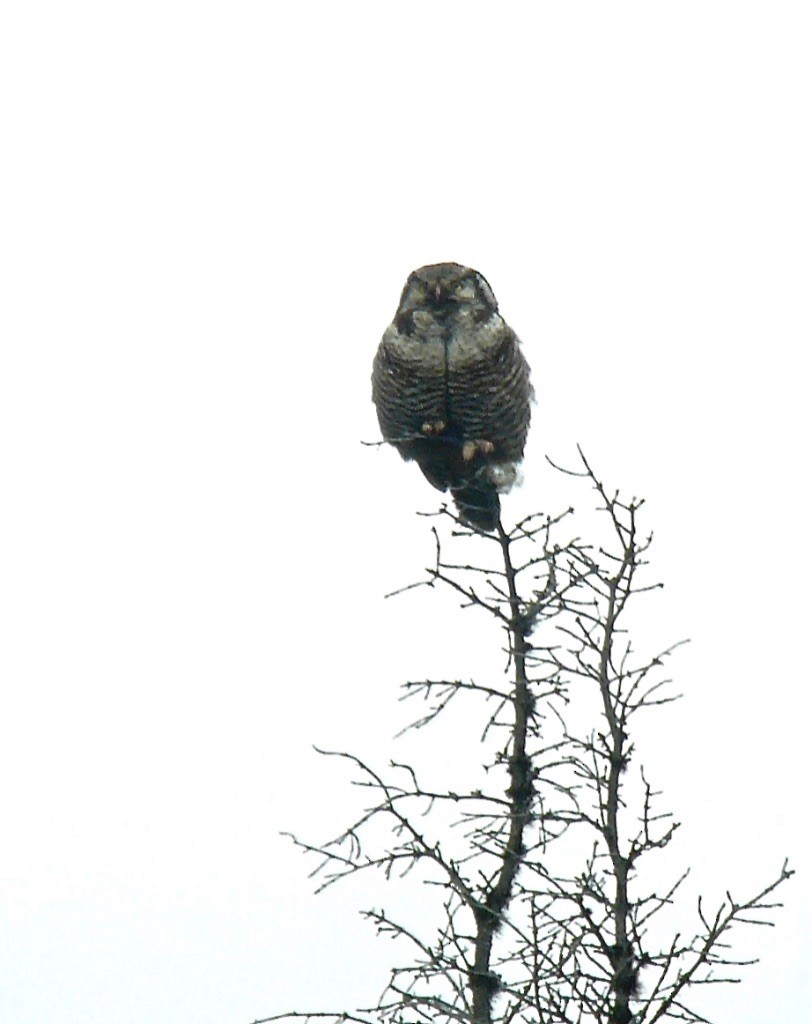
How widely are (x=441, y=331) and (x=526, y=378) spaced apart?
60 cm

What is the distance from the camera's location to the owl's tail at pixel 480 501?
813 cm

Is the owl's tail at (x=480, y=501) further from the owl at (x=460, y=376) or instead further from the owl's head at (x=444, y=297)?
the owl's head at (x=444, y=297)

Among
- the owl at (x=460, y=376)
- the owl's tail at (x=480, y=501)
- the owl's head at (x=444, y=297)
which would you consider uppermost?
the owl's head at (x=444, y=297)

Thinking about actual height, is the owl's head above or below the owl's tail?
above

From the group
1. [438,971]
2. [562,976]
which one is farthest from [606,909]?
[438,971]

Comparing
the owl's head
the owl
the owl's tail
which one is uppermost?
the owl's head

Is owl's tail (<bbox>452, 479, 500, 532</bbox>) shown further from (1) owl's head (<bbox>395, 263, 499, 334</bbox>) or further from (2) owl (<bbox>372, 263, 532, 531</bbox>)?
(1) owl's head (<bbox>395, 263, 499, 334</bbox>)

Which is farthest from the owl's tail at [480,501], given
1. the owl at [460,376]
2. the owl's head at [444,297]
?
the owl's head at [444,297]

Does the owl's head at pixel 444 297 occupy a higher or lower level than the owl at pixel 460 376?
higher

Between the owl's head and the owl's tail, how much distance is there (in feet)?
2.88

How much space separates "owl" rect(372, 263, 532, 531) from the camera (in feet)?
26.5

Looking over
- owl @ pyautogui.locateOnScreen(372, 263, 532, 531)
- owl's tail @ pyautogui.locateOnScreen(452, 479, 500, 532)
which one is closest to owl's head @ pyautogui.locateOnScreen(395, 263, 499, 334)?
owl @ pyautogui.locateOnScreen(372, 263, 532, 531)

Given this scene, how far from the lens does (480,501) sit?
8523 millimetres

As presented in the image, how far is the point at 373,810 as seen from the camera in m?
4.74
